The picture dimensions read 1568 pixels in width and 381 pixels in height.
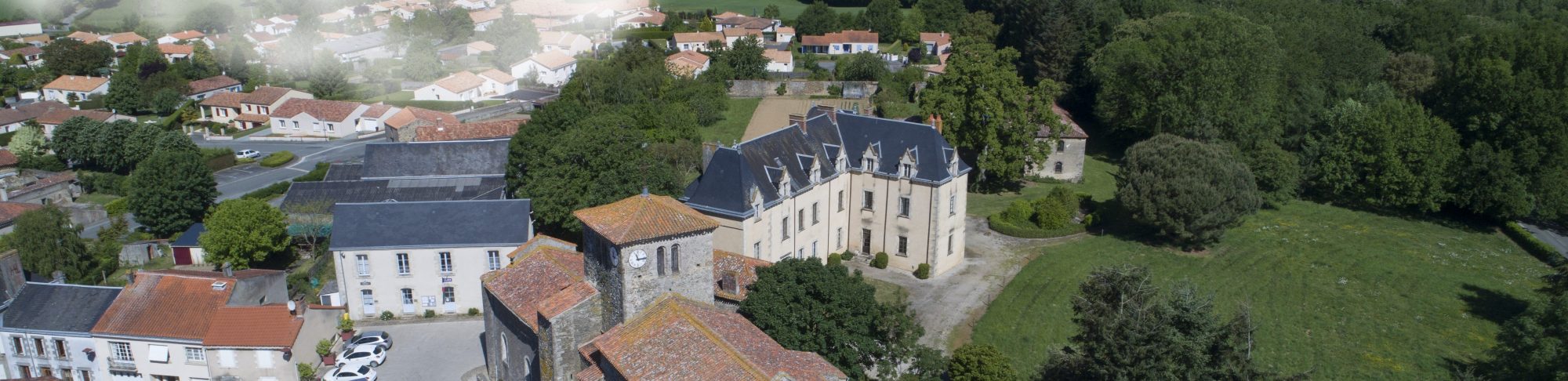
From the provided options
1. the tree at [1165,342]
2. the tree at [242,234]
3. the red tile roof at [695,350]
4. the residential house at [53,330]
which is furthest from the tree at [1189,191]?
the residential house at [53,330]

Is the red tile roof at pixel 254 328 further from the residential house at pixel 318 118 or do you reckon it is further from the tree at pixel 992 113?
the residential house at pixel 318 118

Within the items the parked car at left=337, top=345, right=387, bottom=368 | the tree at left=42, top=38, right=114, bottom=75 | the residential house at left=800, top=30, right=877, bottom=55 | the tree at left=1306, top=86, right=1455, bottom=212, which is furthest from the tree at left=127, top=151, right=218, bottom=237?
the tree at left=42, top=38, right=114, bottom=75

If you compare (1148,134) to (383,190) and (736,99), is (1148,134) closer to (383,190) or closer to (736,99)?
(736,99)

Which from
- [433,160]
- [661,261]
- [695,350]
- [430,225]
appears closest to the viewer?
[695,350]

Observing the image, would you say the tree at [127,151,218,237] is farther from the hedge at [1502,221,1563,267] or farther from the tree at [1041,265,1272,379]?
the hedge at [1502,221,1563,267]

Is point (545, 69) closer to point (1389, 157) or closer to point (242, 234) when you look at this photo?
point (242, 234)

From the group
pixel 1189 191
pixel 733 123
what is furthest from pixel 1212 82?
pixel 733 123
